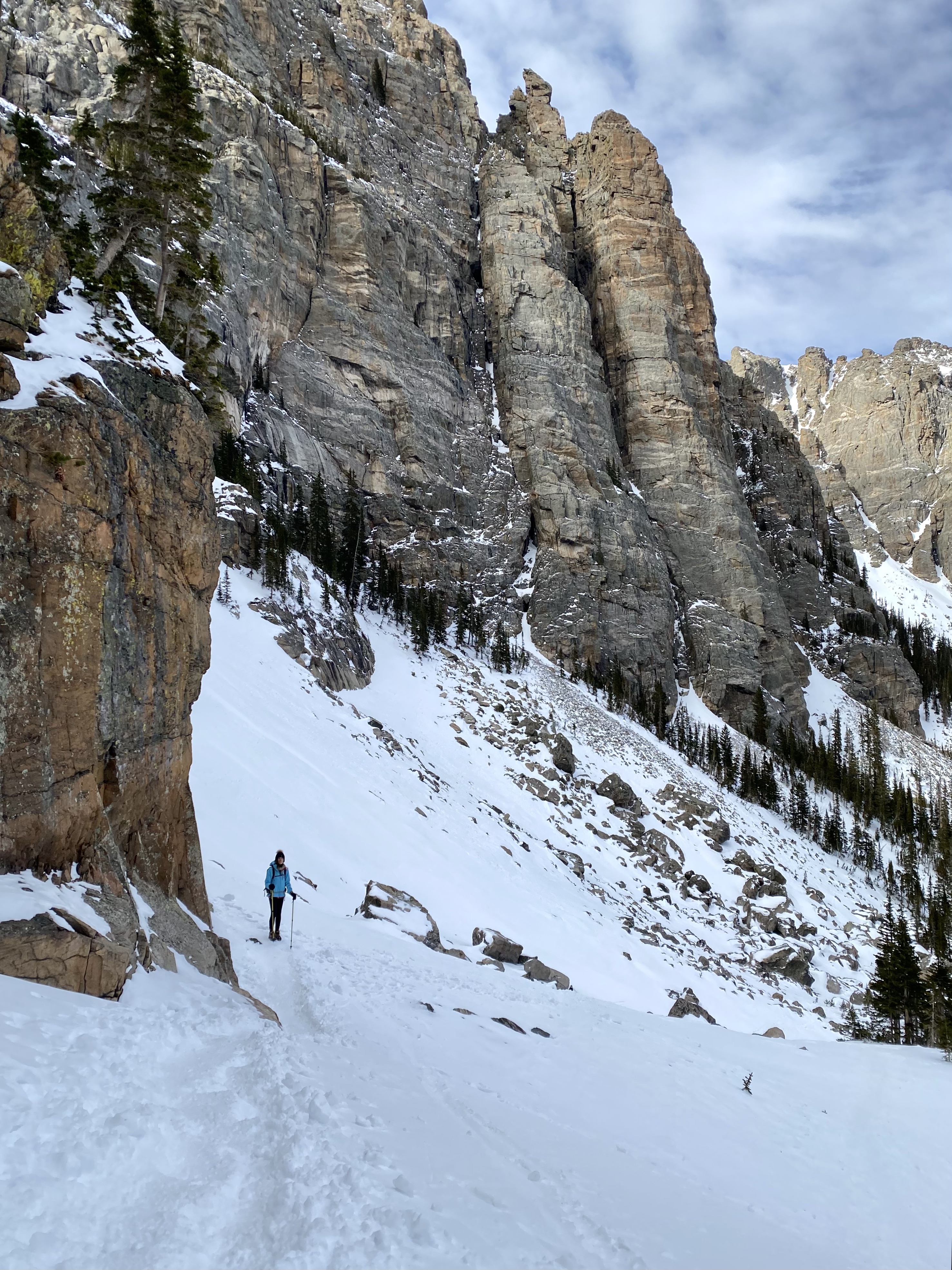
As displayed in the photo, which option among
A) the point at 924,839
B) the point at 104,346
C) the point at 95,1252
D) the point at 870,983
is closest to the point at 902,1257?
the point at 95,1252

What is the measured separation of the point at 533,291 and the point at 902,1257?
95.0m

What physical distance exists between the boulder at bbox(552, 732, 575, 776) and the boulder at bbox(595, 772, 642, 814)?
5.74ft

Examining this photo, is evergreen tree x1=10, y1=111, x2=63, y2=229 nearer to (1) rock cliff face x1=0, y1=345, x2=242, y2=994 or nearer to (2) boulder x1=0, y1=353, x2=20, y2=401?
(1) rock cliff face x1=0, y1=345, x2=242, y2=994

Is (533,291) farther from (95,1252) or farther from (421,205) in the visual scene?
(95,1252)

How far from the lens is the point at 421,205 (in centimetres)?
9088

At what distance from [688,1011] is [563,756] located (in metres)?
22.8

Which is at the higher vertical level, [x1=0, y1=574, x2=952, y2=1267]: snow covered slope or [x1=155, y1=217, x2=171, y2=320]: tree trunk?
[x1=155, y1=217, x2=171, y2=320]: tree trunk

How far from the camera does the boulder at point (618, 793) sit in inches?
1587

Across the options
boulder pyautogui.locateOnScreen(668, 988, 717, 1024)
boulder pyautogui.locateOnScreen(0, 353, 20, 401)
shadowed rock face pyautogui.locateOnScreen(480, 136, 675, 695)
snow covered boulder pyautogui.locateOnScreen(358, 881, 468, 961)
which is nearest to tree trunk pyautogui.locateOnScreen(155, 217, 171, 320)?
boulder pyautogui.locateOnScreen(0, 353, 20, 401)

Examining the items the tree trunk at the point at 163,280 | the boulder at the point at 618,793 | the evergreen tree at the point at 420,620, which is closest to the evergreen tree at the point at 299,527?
the evergreen tree at the point at 420,620

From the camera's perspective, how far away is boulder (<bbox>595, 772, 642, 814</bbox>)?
40.3 meters

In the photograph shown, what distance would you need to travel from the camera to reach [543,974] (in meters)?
17.0

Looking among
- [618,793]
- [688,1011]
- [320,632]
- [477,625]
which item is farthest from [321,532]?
[688,1011]

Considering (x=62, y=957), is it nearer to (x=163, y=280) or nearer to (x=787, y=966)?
(x=163, y=280)
